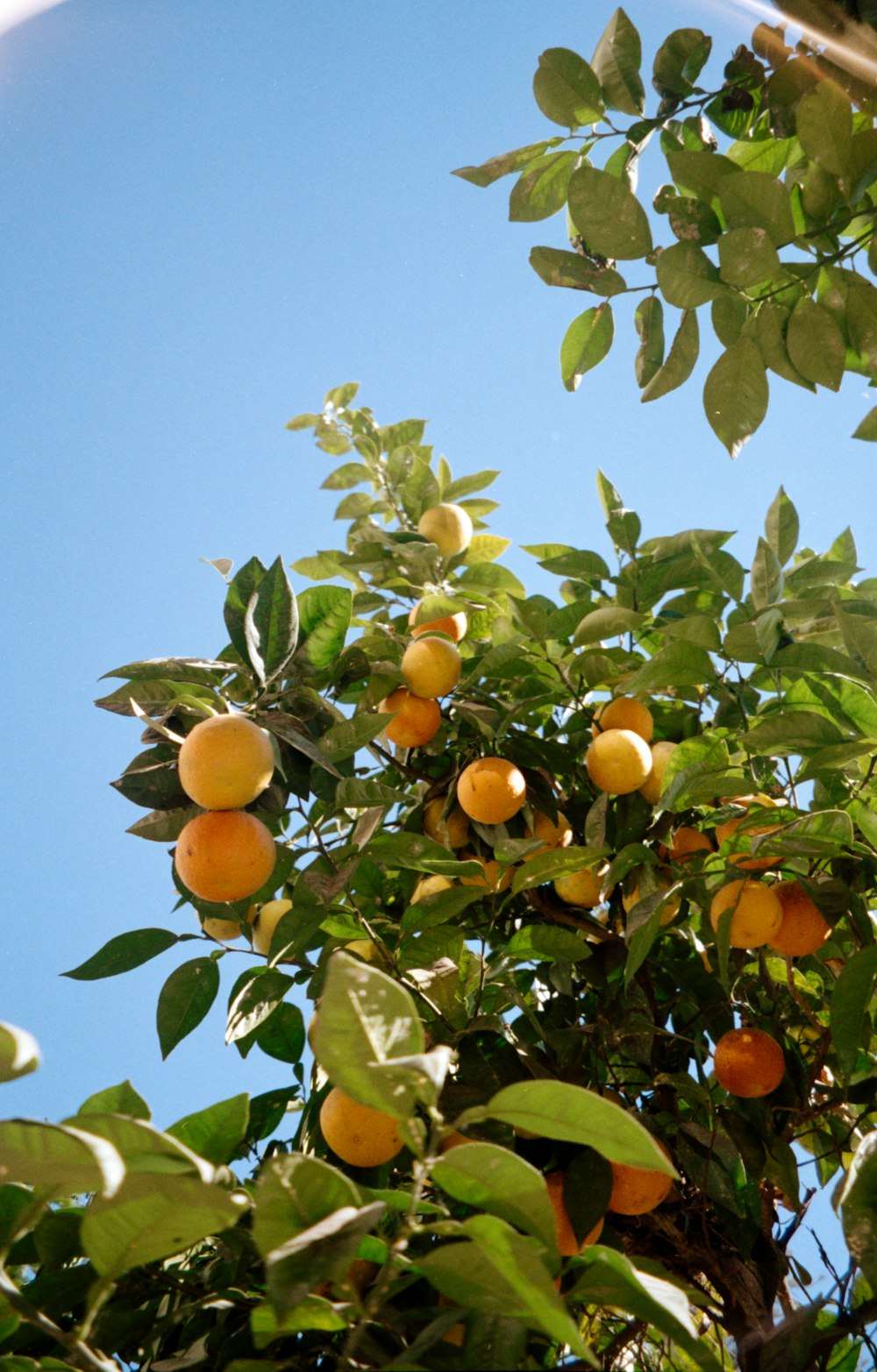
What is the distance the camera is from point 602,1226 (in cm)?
104

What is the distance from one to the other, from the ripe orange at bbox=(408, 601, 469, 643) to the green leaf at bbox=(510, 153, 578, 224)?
0.54m

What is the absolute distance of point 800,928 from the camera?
110 cm

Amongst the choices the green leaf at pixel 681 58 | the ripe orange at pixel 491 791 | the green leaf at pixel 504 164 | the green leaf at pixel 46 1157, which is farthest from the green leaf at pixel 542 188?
the green leaf at pixel 46 1157

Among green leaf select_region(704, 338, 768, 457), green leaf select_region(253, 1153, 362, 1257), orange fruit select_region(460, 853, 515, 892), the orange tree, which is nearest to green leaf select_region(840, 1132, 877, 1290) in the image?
the orange tree

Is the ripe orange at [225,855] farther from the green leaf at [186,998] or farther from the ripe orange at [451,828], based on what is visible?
the ripe orange at [451,828]

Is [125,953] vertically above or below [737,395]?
below

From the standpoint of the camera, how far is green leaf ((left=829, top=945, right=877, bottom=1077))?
2.87 ft

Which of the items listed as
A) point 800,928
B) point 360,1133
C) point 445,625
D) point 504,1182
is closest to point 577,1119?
point 504,1182

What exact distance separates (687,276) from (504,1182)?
1.00 metres

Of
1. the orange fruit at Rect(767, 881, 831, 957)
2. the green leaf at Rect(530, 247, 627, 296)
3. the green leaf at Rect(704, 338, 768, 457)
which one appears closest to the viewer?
the orange fruit at Rect(767, 881, 831, 957)

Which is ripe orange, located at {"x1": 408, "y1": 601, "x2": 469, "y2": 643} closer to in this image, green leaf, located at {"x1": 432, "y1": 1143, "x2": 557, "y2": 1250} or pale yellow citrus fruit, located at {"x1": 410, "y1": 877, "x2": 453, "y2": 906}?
pale yellow citrus fruit, located at {"x1": 410, "y1": 877, "x2": 453, "y2": 906}

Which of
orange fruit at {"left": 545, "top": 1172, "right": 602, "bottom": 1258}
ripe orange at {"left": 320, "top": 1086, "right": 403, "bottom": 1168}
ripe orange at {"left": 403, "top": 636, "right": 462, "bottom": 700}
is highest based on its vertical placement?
ripe orange at {"left": 403, "top": 636, "right": 462, "bottom": 700}

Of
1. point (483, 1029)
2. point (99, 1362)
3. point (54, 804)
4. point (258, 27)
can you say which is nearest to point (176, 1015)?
point (483, 1029)

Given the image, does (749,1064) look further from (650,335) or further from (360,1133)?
(650,335)
